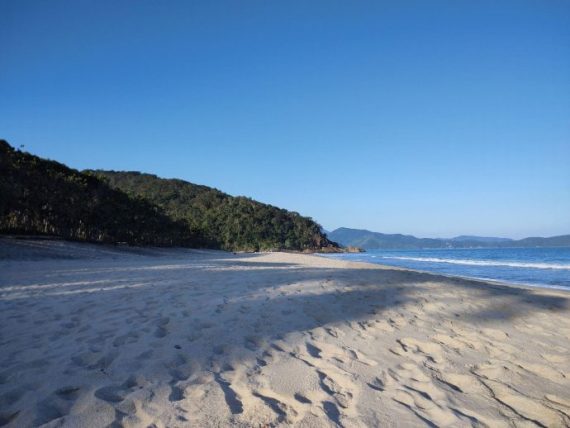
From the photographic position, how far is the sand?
262 centimetres

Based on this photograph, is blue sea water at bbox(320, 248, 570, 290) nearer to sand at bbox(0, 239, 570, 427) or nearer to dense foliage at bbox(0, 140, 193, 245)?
sand at bbox(0, 239, 570, 427)

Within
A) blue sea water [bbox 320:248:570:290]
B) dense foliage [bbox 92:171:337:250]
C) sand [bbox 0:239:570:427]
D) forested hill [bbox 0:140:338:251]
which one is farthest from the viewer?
dense foliage [bbox 92:171:337:250]

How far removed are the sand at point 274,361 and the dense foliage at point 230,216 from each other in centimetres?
6089

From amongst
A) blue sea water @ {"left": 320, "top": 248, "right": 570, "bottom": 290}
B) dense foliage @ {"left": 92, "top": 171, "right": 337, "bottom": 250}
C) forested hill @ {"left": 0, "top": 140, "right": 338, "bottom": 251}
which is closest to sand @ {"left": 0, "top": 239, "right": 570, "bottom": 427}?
blue sea water @ {"left": 320, "top": 248, "right": 570, "bottom": 290}

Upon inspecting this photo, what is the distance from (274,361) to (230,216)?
82.6m

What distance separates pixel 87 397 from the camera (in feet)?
8.84

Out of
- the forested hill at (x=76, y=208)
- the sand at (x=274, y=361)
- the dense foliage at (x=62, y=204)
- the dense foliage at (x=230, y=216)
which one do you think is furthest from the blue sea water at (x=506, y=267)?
the dense foliage at (x=230, y=216)

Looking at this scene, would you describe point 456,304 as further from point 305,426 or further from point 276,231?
point 276,231

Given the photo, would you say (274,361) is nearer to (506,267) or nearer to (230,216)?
(506,267)

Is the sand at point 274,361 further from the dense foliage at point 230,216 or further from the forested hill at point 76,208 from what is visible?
the dense foliage at point 230,216

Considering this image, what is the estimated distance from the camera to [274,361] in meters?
3.58

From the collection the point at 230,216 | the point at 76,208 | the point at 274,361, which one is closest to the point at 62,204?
the point at 76,208

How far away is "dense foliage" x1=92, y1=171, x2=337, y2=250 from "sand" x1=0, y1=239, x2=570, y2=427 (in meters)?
60.9

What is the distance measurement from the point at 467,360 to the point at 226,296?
414cm
